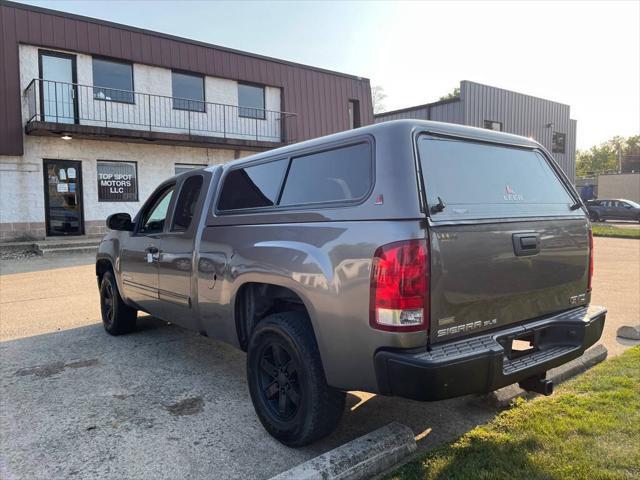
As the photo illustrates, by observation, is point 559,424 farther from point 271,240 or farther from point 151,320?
point 151,320

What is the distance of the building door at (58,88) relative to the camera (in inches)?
562

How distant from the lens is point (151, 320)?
21.7ft

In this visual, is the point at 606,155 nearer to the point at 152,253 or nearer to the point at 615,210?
the point at 615,210

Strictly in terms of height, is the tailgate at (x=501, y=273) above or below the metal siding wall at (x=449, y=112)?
below

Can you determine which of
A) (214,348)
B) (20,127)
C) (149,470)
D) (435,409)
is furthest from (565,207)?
(20,127)

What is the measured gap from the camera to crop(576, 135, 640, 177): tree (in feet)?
302

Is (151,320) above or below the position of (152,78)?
below

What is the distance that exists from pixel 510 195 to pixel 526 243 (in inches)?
14.8

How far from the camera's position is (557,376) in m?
4.03

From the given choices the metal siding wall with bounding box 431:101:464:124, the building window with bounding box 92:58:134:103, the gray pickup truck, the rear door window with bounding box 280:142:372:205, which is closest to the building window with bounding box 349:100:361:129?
the metal siding wall with bounding box 431:101:464:124

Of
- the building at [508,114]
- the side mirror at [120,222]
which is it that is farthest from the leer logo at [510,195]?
the building at [508,114]

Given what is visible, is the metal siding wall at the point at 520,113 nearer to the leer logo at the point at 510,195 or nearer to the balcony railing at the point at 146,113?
the balcony railing at the point at 146,113

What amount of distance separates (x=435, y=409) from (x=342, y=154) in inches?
81.1

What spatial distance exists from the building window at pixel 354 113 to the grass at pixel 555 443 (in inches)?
748
